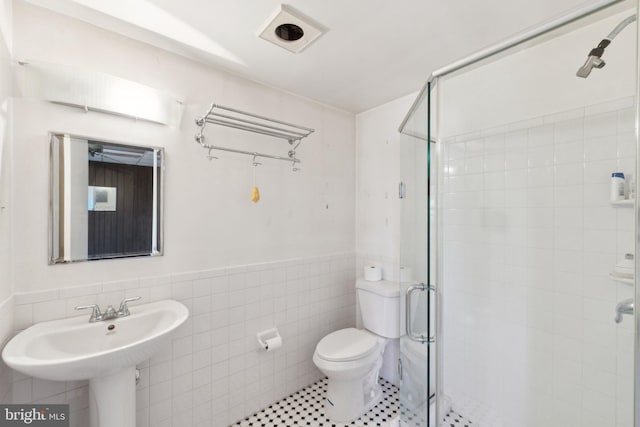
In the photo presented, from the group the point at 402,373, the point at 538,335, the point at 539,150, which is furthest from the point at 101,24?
the point at 538,335

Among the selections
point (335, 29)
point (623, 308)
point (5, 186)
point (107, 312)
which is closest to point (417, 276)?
point (623, 308)

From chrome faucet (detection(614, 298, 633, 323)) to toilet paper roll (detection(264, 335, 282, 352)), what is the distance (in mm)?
1765

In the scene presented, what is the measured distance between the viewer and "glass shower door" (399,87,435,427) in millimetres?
1399

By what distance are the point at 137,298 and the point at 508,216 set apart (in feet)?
6.99

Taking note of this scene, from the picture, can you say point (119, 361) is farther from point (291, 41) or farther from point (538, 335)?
point (538, 335)

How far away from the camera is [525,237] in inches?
62.4

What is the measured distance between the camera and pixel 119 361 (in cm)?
109

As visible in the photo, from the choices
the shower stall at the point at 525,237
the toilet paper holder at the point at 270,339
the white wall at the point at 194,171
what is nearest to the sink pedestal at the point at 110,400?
the white wall at the point at 194,171

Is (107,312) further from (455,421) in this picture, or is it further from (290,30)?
(455,421)

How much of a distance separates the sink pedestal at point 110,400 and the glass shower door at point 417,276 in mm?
1423

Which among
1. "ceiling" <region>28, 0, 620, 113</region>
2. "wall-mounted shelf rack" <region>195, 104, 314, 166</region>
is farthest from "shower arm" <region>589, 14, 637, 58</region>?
"wall-mounted shelf rack" <region>195, 104, 314, 166</region>

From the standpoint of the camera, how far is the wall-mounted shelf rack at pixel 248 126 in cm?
168

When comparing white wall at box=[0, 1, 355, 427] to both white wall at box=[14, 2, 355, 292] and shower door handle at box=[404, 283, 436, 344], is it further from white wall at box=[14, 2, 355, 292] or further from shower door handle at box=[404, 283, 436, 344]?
shower door handle at box=[404, 283, 436, 344]

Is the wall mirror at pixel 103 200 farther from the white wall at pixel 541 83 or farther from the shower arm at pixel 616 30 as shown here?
the shower arm at pixel 616 30
